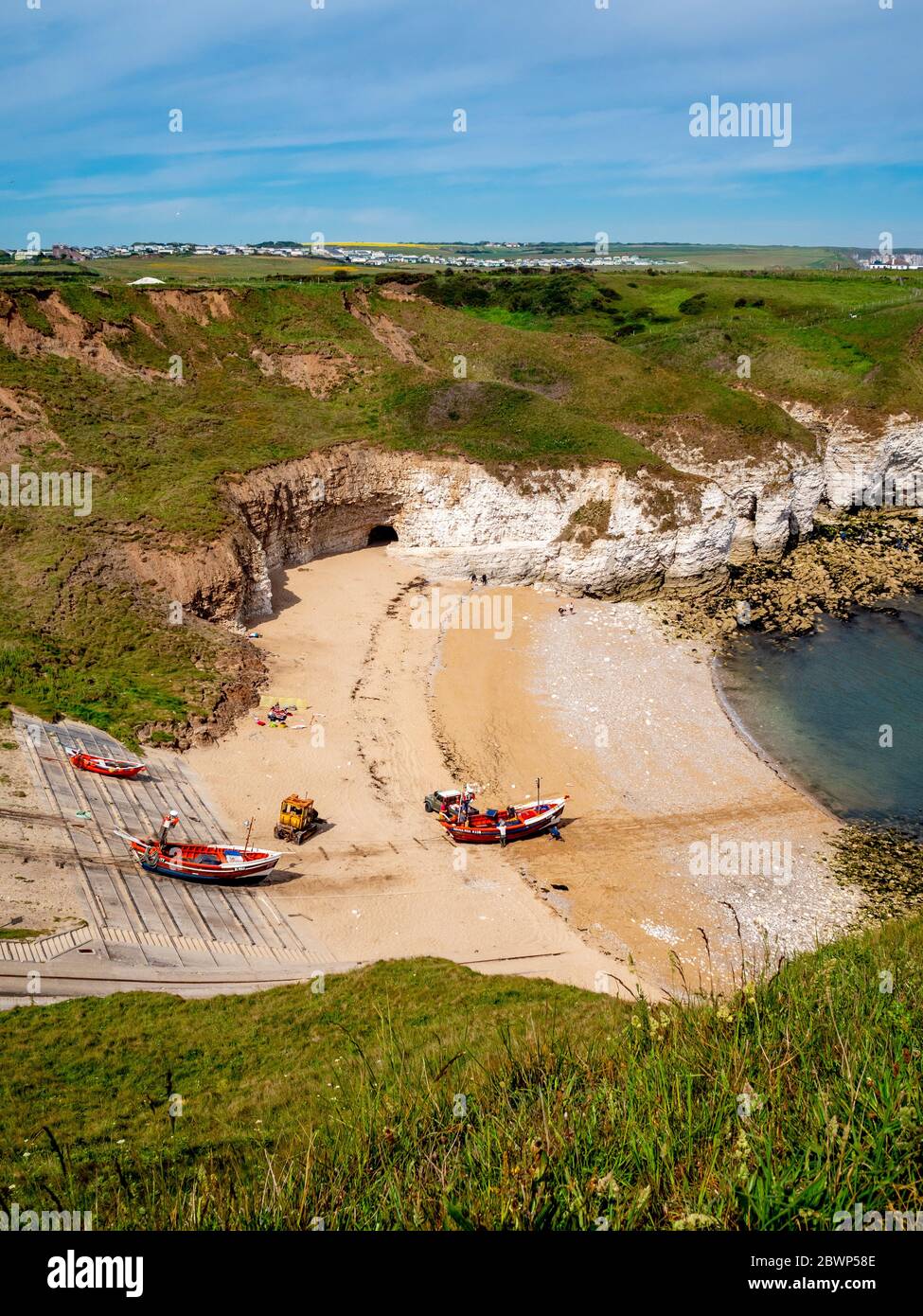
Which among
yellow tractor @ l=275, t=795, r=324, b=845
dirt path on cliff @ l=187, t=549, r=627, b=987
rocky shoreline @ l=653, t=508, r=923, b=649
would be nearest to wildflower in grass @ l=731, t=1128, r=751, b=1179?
dirt path on cliff @ l=187, t=549, r=627, b=987

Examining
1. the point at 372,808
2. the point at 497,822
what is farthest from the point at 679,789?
the point at 372,808

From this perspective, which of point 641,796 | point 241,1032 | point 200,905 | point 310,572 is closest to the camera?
point 241,1032

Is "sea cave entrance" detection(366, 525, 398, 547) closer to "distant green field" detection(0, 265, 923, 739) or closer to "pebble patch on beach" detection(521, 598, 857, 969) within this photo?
"distant green field" detection(0, 265, 923, 739)

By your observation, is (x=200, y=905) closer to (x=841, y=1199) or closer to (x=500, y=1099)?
(x=500, y=1099)

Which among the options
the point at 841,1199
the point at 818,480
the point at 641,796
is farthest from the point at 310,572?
the point at 841,1199

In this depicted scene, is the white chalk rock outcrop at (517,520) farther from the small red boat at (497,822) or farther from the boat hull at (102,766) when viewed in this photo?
the small red boat at (497,822)
